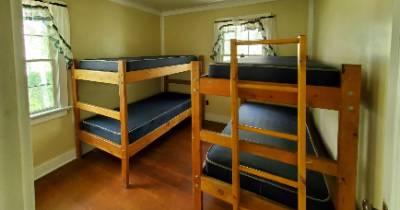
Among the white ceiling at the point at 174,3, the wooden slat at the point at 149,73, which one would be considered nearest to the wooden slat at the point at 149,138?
the wooden slat at the point at 149,73

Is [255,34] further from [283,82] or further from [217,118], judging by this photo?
[283,82]

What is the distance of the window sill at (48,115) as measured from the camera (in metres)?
2.58

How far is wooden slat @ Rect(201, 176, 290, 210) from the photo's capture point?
1514mm

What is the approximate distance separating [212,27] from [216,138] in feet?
10.3

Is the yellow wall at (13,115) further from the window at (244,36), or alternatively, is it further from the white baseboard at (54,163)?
the window at (244,36)

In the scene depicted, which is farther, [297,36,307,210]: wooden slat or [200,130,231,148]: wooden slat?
[200,130,231,148]: wooden slat

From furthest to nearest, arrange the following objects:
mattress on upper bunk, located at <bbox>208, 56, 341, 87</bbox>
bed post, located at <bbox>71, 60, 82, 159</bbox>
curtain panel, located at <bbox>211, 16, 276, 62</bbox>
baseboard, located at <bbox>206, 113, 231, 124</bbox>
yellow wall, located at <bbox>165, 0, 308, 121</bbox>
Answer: baseboard, located at <bbox>206, 113, 231, 124</bbox>
curtain panel, located at <bbox>211, 16, 276, 62</bbox>
yellow wall, located at <bbox>165, 0, 308, 121</bbox>
bed post, located at <bbox>71, 60, 82, 159</bbox>
mattress on upper bunk, located at <bbox>208, 56, 341, 87</bbox>

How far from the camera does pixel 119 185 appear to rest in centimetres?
248

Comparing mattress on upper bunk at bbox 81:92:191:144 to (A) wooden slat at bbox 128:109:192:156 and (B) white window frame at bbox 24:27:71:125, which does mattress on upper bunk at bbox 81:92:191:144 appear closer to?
(A) wooden slat at bbox 128:109:192:156

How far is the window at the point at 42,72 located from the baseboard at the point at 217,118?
104 inches

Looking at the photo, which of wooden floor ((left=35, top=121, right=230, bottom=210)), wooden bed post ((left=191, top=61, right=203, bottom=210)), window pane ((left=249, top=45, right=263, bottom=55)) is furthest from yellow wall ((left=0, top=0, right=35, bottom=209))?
window pane ((left=249, top=45, right=263, bottom=55))

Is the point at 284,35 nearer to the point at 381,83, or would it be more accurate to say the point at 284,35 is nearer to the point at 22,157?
the point at 381,83

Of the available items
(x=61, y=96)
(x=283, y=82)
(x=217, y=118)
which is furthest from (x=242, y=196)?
(x=217, y=118)

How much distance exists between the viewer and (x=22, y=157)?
414 mm
